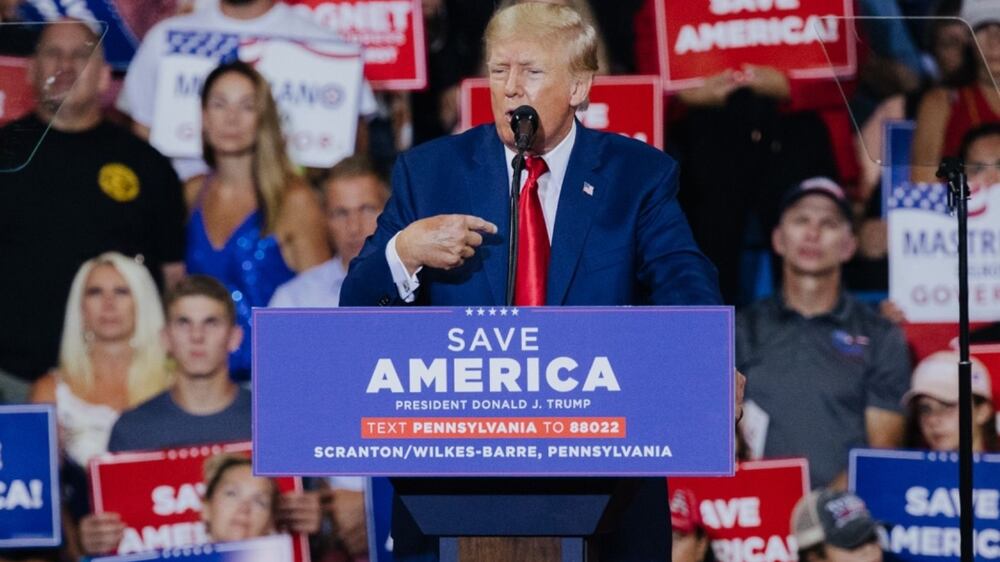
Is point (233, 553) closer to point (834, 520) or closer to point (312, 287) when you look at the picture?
point (312, 287)

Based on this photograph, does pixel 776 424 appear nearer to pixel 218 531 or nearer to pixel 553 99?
pixel 218 531

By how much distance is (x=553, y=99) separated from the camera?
290 cm

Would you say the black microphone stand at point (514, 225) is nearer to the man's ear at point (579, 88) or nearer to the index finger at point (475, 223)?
the index finger at point (475, 223)

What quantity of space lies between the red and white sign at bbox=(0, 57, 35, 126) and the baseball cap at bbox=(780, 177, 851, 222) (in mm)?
2585

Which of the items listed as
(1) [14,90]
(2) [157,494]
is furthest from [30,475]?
(1) [14,90]

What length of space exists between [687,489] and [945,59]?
Answer: 1645 mm

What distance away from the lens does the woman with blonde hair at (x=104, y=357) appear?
5.57 m

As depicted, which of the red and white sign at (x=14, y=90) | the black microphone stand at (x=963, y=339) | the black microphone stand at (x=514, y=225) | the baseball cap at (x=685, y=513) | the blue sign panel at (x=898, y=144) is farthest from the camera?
the baseball cap at (x=685, y=513)

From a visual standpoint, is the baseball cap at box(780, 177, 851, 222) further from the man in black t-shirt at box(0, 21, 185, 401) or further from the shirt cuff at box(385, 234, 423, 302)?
the shirt cuff at box(385, 234, 423, 302)

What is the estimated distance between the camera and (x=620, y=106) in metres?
5.48

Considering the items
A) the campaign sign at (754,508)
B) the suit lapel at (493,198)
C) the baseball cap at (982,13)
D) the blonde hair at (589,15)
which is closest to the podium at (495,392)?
the suit lapel at (493,198)

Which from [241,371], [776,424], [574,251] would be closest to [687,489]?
[776,424]

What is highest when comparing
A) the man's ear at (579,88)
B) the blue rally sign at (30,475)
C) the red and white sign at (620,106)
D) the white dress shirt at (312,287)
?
the red and white sign at (620,106)

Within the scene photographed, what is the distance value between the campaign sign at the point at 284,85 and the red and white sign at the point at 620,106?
404mm
